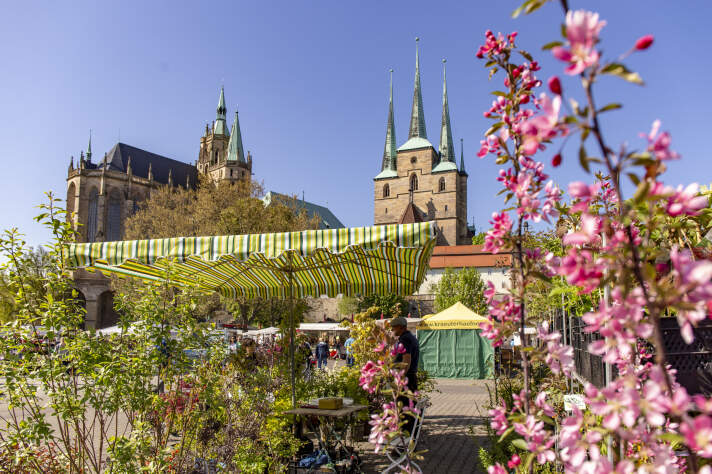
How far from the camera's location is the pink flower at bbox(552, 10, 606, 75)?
3.20 feet

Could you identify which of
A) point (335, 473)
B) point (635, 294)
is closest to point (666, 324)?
point (635, 294)

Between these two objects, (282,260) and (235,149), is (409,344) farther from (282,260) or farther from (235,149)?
(235,149)

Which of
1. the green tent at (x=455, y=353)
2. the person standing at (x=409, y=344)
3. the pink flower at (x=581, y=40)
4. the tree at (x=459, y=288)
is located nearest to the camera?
the pink flower at (x=581, y=40)

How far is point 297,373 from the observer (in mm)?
7887

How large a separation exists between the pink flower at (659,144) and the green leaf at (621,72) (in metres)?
0.10

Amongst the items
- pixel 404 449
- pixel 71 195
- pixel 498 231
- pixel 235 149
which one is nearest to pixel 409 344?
pixel 404 449

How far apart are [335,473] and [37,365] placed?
2.87m

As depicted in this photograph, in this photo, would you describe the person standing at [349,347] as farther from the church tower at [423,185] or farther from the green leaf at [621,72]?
the church tower at [423,185]

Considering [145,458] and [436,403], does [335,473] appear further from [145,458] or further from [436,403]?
[436,403]

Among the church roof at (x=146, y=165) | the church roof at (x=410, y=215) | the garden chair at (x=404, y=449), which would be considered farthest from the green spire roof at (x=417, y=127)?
the garden chair at (x=404, y=449)

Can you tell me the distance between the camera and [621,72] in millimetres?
991

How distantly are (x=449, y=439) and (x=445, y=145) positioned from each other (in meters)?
78.5

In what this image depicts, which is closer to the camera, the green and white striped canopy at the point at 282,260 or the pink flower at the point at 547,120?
the pink flower at the point at 547,120

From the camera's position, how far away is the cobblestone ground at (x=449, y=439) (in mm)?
6309
